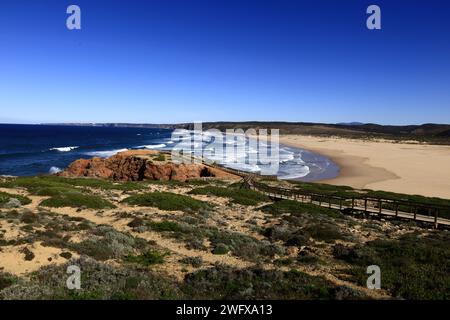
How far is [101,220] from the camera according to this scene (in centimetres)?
1783

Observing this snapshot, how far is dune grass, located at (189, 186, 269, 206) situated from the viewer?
25.7 meters

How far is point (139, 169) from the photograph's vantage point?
40.1 metres

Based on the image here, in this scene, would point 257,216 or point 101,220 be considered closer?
point 101,220

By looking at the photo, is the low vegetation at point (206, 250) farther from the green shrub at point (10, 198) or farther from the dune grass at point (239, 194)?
the dune grass at point (239, 194)

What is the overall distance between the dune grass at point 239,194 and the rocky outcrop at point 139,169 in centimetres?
987

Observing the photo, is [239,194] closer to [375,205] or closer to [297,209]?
[297,209]

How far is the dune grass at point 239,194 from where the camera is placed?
25.7 metres

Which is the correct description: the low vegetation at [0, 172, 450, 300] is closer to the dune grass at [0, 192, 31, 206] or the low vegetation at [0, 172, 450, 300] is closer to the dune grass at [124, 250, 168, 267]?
the dune grass at [124, 250, 168, 267]

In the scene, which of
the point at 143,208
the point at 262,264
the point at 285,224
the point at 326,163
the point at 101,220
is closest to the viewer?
the point at 262,264

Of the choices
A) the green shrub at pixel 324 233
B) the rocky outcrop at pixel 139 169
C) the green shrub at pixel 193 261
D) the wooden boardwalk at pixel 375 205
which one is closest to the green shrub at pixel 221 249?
the green shrub at pixel 193 261

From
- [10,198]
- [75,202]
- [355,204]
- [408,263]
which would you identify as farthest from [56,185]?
[408,263]
